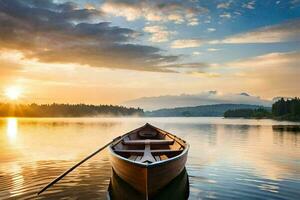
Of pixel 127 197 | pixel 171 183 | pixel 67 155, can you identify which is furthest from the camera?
pixel 67 155

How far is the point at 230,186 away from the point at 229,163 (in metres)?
9.11

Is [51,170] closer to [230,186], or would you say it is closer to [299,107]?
[230,186]

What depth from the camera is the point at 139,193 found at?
1642cm

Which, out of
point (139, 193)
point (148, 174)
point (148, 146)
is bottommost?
point (139, 193)

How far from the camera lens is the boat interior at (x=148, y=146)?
21.1 m

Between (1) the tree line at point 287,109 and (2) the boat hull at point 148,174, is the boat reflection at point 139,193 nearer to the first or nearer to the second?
(2) the boat hull at point 148,174

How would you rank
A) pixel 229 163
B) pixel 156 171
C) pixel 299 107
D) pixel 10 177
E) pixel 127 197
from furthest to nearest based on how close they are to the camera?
pixel 299 107, pixel 229 163, pixel 10 177, pixel 127 197, pixel 156 171

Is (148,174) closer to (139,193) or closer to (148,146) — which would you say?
(139,193)

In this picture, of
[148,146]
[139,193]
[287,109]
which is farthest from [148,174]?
[287,109]

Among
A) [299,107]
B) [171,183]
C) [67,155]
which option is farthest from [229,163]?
[299,107]

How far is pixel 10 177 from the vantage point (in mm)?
21203

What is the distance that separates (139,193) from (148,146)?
949 cm

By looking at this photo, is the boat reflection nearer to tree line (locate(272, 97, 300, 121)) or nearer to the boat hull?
the boat hull

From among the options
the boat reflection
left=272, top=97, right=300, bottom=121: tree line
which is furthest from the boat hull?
left=272, top=97, right=300, bottom=121: tree line
